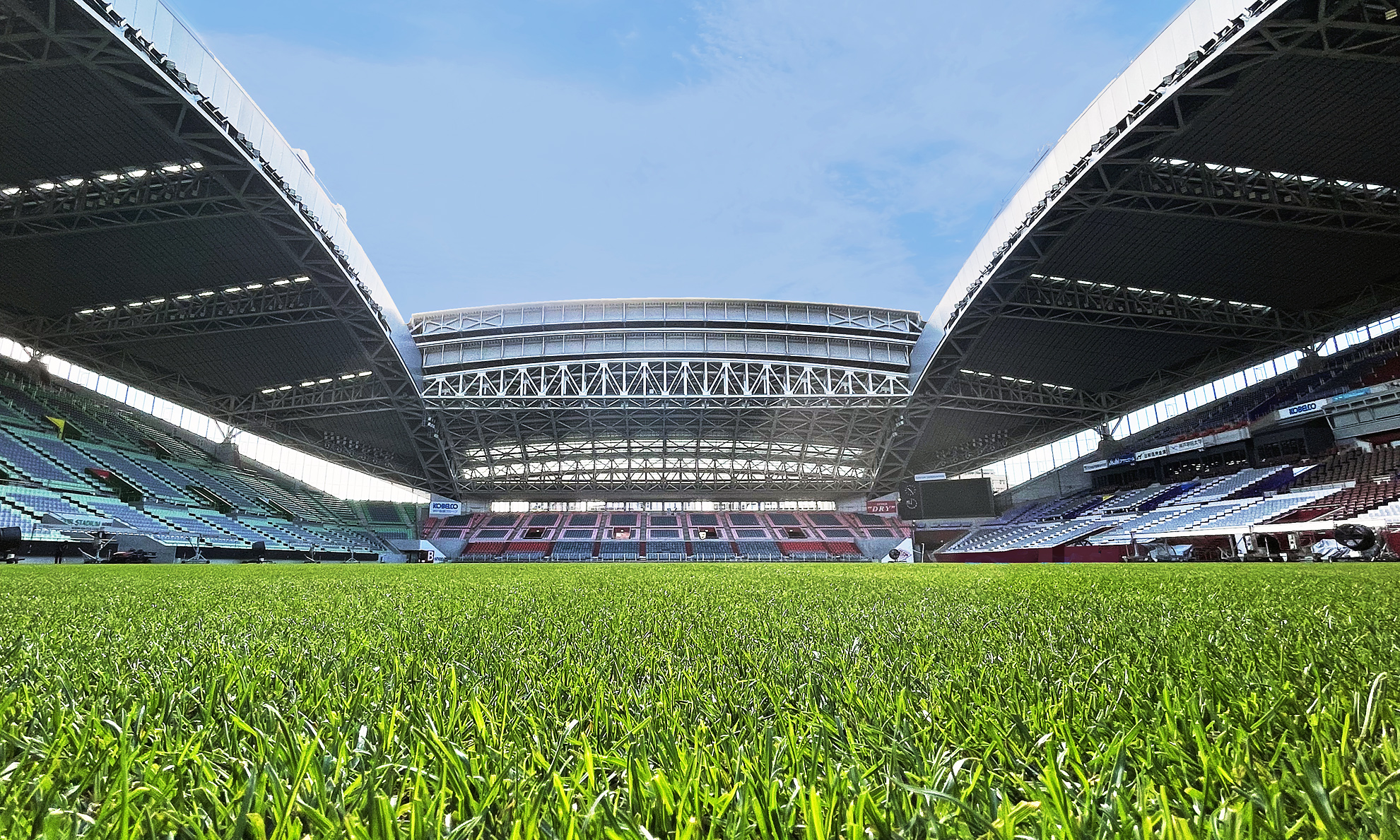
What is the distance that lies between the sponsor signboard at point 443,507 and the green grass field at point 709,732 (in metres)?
47.3

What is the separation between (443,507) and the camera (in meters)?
46.5

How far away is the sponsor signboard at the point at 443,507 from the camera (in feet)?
152

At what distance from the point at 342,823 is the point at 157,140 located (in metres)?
21.4

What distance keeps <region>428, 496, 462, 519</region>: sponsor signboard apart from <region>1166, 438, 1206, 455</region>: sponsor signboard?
47039 mm

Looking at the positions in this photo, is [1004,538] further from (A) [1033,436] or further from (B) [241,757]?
→ (B) [241,757]

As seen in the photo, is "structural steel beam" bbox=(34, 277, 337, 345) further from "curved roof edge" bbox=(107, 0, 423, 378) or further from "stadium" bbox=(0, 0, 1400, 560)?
"curved roof edge" bbox=(107, 0, 423, 378)

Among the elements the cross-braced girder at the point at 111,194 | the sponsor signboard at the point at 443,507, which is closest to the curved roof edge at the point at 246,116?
the cross-braced girder at the point at 111,194

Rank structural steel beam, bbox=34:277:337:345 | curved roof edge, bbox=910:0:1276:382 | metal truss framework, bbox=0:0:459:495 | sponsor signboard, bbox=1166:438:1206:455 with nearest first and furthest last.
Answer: metal truss framework, bbox=0:0:459:495 < curved roof edge, bbox=910:0:1276:382 < structural steel beam, bbox=34:277:337:345 < sponsor signboard, bbox=1166:438:1206:455

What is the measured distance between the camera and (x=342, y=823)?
2.15 feet

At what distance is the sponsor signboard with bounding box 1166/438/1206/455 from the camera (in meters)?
33.2

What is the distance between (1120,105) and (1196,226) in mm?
5881

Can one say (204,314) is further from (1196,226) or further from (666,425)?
(1196,226)

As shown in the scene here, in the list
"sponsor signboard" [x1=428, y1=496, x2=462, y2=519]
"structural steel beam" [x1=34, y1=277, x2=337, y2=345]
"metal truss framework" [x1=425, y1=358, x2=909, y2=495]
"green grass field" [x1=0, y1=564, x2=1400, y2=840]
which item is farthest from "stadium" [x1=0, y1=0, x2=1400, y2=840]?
"sponsor signboard" [x1=428, y1=496, x2=462, y2=519]

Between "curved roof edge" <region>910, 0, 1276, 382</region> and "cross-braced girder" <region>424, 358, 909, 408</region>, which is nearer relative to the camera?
"curved roof edge" <region>910, 0, 1276, 382</region>
